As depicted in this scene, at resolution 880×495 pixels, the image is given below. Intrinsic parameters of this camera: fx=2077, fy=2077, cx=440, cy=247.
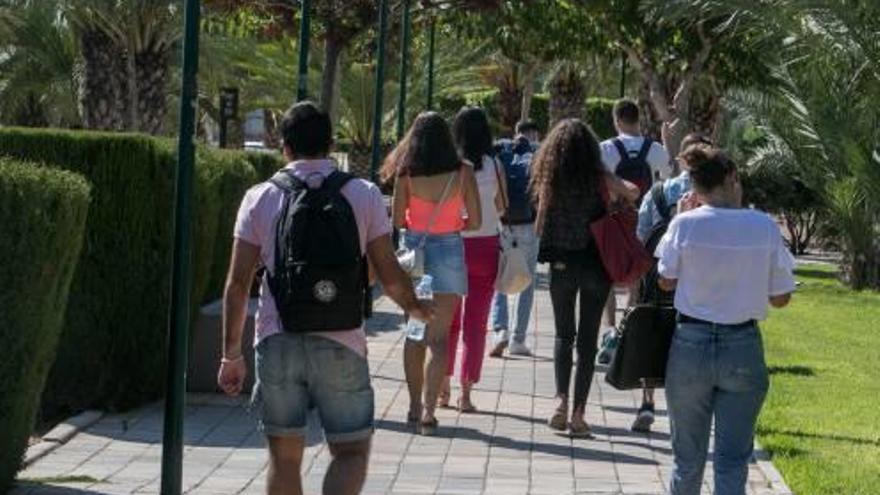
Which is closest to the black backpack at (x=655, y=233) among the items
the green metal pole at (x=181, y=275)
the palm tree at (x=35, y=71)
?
the green metal pole at (x=181, y=275)

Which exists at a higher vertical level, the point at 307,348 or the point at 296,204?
the point at 296,204

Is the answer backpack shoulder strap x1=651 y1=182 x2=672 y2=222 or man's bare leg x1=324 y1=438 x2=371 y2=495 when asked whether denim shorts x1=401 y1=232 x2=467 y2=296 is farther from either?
man's bare leg x1=324 y1=438 x2=371 y2=495

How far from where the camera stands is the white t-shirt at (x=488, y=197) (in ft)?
41.3

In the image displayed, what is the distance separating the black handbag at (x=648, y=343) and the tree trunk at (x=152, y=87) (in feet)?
74.2

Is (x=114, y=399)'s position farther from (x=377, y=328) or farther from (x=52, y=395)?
(x=377, y=328)

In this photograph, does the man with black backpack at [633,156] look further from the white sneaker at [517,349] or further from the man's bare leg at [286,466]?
the man's bare leg at [286,466]

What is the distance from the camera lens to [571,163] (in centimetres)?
1171

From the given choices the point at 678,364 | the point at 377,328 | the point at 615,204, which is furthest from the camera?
the point at 377,328

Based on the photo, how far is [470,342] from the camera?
41.5 feet

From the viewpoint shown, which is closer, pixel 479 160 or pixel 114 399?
pixel 114 399

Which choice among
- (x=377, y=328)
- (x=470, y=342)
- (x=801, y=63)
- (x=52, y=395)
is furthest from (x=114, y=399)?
(x=801, y=63)

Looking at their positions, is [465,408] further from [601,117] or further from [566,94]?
[601,117]

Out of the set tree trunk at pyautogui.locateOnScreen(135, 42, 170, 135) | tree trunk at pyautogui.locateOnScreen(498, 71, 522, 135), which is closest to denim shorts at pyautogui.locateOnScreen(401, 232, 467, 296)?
tree trunk at pyautogui.locateOnScreen(135, 42, 170, 135)

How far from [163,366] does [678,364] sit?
4965mm
